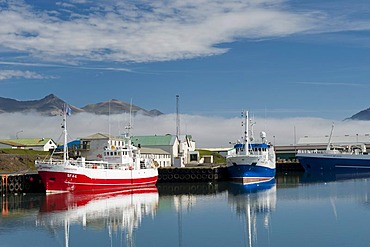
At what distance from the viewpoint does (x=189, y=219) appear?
34.9 m

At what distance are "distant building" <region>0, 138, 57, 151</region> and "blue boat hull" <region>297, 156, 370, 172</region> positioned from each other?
46.7 meters

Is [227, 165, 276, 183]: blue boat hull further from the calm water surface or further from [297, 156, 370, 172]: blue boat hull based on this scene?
[297, 156, 370, 172]: blue boat hull

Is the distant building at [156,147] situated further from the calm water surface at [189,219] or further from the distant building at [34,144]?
the calm water surface at [189,219]

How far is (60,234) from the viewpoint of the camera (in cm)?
2989

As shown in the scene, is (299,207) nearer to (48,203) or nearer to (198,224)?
(198,224)

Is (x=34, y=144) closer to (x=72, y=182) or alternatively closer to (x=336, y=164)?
(x=72, y=182)

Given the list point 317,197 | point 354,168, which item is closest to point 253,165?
point 317,197

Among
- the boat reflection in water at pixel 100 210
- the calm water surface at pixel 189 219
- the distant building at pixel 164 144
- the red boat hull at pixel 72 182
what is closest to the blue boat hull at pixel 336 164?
the distant building at pixel 164 144

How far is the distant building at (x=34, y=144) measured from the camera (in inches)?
3814

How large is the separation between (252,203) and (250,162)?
65.8 ft

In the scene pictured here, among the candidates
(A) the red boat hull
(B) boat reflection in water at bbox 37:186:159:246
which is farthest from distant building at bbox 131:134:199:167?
(B) boat reflection in water at bbox 37:186:159:246

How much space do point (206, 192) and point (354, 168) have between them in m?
47.5

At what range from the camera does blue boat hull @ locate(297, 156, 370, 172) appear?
307ft

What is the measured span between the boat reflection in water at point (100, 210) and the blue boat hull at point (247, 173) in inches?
552
